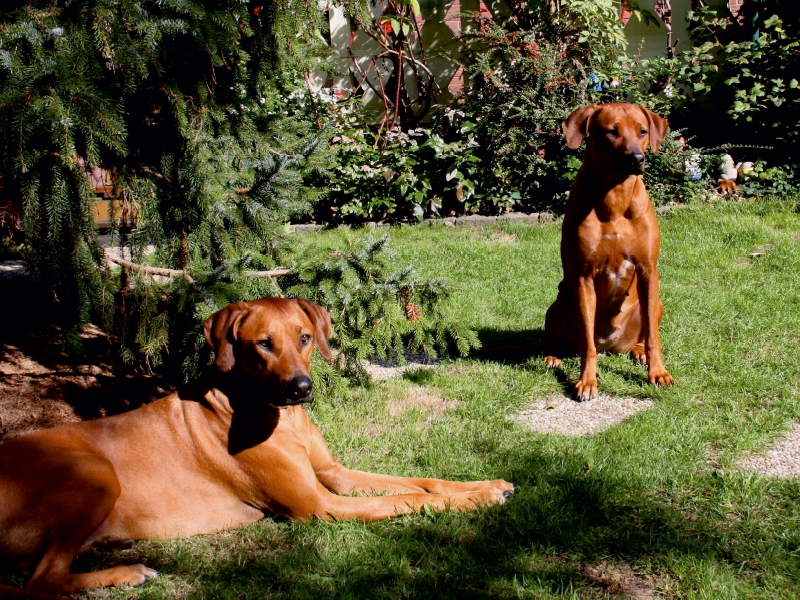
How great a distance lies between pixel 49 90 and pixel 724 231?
689 centimetres

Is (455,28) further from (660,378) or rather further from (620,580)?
(620,580)

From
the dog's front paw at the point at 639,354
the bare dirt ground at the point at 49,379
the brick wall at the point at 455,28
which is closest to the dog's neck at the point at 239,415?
the bare dirt ground at the point at 49,379

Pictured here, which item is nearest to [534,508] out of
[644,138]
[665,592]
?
[665,592]

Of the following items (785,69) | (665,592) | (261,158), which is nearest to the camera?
(665,592)

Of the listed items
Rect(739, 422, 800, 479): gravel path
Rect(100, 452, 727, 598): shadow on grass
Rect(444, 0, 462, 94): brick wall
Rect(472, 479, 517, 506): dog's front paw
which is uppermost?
Rect(444, 0, 462, 94): brick wall

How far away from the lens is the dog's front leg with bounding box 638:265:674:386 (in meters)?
4.84

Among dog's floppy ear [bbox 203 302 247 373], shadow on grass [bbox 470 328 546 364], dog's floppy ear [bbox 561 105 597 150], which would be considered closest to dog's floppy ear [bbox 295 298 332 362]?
dog's floppy ear [bbox 203 302 247 373]

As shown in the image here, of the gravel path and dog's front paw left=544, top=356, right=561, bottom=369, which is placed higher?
dog's front paw left=544, top=356, right=561, bottom=369

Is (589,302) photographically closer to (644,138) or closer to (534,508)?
(644,138)

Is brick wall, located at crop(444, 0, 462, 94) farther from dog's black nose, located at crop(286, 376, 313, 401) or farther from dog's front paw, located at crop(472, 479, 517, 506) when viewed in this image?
dog's black nose, located at crop(286, 376, 313, 401)

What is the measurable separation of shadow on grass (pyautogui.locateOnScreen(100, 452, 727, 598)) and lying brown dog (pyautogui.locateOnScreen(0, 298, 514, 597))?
0.42 feet

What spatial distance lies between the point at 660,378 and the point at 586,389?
0.49m

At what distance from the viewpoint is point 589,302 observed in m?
4.95

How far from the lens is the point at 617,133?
4.70m
